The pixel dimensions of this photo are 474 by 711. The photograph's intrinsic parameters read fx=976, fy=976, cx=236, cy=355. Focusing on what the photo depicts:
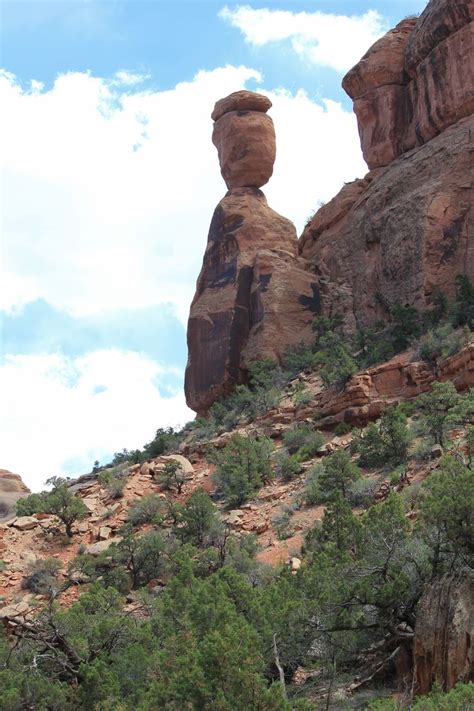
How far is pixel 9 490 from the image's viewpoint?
47.9m

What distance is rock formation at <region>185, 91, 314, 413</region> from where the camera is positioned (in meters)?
42.3

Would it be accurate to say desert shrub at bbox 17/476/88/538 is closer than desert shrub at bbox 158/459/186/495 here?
Yes

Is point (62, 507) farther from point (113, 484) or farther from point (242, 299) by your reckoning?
point (242, 299)

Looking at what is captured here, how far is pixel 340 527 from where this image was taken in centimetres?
1788

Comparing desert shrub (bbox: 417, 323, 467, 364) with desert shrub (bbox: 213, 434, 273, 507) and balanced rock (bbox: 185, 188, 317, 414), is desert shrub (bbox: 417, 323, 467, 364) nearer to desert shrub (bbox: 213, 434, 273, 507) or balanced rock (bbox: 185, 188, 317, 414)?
desert shrub (bbox: 213, 434, 273, 507)

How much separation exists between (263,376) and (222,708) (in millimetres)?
28254

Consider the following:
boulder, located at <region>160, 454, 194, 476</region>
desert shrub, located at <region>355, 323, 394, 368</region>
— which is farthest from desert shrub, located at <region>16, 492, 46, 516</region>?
desert shrub, located at <region>355, 323, 394, 368</region>

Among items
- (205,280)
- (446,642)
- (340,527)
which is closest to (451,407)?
(340,527)

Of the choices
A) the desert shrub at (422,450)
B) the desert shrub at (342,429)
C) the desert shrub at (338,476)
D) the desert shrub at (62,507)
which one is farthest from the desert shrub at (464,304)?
the desert shrub at (62,507)

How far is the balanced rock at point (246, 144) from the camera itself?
1896 inches

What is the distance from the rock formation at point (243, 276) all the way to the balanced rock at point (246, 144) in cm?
5

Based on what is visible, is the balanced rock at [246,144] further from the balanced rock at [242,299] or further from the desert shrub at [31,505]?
the desert shrub at [31,505]

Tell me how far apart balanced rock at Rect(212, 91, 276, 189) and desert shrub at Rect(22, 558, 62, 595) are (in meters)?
27.6

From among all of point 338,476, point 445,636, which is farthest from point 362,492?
point 445,636
